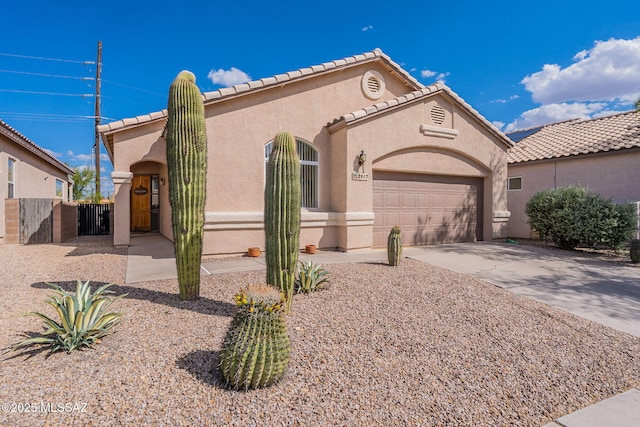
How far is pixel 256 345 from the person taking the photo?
2.97 metres

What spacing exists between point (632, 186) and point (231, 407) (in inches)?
607

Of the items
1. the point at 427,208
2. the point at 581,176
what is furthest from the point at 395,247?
the point at 581,176

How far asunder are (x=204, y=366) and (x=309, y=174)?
7.74 m

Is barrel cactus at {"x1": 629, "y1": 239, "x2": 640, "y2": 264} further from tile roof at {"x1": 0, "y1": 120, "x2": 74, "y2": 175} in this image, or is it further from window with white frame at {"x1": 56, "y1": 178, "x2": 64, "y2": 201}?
window with white frame at {"x1": 56, "y1": 178, "x2": 64, "y2": 201}

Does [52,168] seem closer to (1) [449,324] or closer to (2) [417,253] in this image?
(2) [417,253]

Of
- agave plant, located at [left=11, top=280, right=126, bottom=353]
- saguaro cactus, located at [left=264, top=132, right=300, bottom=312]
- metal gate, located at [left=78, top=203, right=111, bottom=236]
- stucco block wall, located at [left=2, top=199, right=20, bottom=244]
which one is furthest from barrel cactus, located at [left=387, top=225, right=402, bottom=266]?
metal gate, located at [left=78, top=203, right=111, bottom=236]

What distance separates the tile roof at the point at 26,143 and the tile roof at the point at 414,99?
11.0 meters

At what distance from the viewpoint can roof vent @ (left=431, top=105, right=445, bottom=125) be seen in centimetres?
1126

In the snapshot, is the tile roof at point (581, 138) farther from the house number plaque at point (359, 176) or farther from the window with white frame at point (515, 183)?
the house number plaque at point (359, 176)

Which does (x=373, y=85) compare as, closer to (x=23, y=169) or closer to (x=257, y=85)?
(x=257, y=85)

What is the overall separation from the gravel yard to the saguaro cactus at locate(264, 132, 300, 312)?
55cm

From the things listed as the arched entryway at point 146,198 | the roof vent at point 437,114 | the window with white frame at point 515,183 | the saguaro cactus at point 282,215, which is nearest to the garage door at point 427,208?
the roof vent at point 437,114

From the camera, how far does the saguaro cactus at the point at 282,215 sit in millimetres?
4801

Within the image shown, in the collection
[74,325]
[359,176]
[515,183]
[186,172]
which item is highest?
[515,183]
